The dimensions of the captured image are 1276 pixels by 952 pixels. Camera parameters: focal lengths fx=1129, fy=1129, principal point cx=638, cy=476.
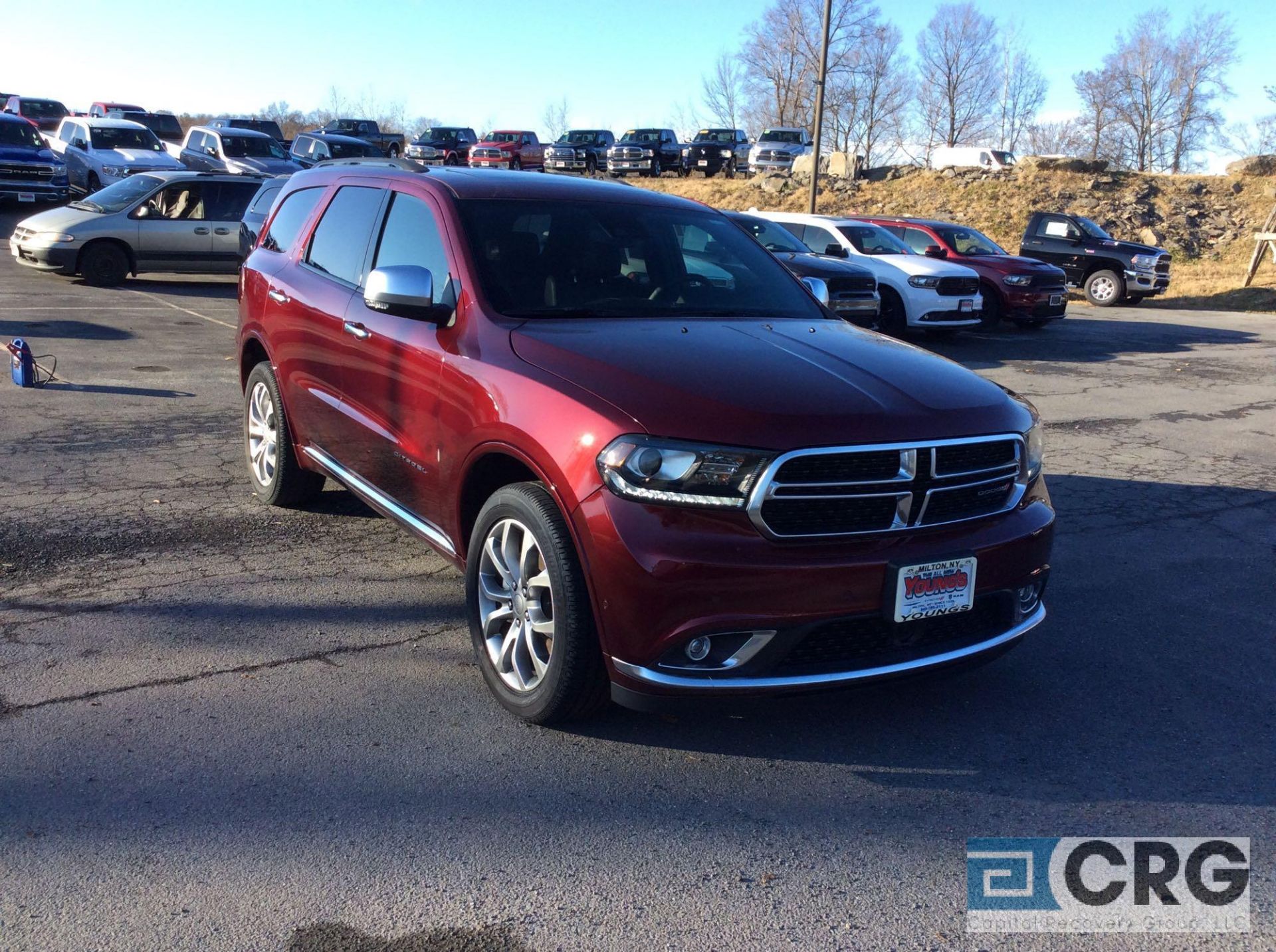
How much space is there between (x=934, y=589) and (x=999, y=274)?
49.3ft

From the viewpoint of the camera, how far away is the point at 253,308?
248 inches

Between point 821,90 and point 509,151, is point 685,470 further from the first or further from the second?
point 509,151

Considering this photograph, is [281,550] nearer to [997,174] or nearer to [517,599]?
[517,599]

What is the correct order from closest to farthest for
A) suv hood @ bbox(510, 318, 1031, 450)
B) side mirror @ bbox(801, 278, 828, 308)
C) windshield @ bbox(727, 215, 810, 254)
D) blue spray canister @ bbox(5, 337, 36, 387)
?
suv hood @ bbox(510, 318, 1031, 450) < side mirror @ bbox(801, 278, 828, 308) < blue spray canister @ bbox(5, 337, 36, 387) < windshield @ bbox(727, 215, 810, 254)

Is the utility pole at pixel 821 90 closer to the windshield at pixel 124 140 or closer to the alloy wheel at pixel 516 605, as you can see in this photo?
the windshield at pixel 124 140

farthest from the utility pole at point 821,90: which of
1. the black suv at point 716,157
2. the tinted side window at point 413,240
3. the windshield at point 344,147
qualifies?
the tinted side window at point 413,240

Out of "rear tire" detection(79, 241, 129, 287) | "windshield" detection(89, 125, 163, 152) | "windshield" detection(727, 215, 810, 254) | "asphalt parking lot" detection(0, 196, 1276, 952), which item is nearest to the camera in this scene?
"asphalt parking lot" detection(0, 196, 1276, 952)

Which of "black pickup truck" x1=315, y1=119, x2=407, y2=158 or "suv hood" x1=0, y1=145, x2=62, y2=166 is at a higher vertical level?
"black pickup truck" x1=315, y1=119, x2=407, y2=158

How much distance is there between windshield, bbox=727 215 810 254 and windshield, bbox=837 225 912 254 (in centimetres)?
127

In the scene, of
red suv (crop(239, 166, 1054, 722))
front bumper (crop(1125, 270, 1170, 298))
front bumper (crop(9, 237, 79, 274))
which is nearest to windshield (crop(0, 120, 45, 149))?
front bumper (crop(9, 237, 79, 274))

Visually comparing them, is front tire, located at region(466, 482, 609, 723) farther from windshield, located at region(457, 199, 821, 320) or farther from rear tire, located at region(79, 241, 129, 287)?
rear tire, located at region(79, 241, 129, 287)

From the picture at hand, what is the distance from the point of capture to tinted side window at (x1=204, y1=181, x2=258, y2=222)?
16.8 m

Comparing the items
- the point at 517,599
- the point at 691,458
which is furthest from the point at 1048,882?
the point at 517,599

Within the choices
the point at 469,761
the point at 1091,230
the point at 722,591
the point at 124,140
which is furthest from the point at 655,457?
the point at 124,140
